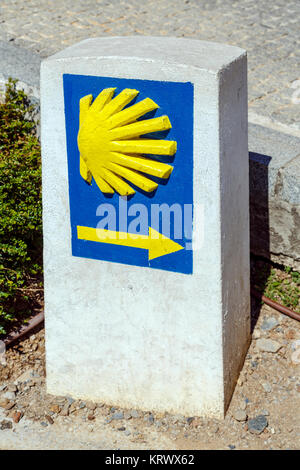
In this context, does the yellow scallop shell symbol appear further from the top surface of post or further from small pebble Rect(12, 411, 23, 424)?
small pebble Rect(12, 411, 23, 424)

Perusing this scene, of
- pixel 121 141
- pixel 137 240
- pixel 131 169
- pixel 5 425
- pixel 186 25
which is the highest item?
pixel 186 25

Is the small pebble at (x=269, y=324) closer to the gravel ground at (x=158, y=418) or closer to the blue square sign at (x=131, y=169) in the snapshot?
the gravel ground at (x=158, y=418)

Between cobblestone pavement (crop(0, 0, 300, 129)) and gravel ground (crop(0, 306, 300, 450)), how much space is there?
89.6 inches

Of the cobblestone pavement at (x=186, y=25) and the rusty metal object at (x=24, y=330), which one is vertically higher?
the cobblestone pavement at (x=186, y=25)

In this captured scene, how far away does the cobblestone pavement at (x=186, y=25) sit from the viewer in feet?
17.9

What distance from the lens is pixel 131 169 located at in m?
2.93

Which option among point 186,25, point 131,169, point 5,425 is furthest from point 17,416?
point 186,25

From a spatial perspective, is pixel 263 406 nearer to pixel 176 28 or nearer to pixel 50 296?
pixel 50 296

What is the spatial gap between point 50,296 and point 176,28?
12.2 feet

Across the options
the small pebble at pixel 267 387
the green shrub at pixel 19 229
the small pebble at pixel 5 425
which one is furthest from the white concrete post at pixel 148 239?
the green shrub at pixel 19 229

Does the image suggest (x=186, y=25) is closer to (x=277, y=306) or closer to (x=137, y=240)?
(x=277, y=306)

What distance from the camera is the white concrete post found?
2818mm

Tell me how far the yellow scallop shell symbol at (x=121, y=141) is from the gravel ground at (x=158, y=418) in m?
1.22

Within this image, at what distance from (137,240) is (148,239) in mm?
55
